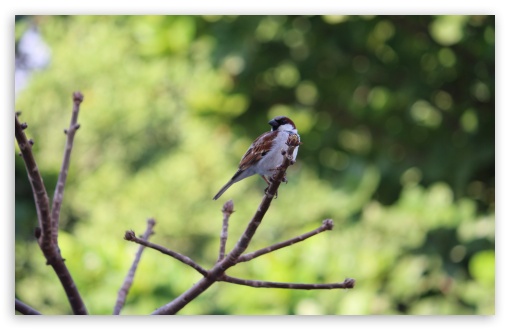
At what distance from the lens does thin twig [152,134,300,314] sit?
1232 mm

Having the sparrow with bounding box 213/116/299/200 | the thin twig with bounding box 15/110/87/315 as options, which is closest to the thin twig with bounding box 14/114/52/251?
the thin twig with bounding box 15/110/87/315

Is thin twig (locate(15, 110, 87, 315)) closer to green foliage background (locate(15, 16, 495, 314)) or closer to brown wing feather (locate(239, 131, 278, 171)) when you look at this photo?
brown wing feather (locate(239, 131, 278, 171))

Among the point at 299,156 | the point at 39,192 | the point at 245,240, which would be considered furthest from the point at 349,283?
the point at 299,156

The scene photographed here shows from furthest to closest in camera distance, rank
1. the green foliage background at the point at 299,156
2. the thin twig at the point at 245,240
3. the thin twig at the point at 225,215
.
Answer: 1. the green foliage background at the point at 299,156
2. the thin twig at the point at 225,215
3. the thin twig at the point at 245,240

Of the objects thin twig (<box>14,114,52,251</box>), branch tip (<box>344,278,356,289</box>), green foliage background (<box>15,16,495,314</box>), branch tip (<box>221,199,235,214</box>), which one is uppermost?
green foliage background (<box>15,16,495,314</box>)

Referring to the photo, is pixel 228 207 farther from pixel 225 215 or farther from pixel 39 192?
pixel 39 192

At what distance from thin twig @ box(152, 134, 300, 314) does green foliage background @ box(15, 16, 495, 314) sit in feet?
4.66

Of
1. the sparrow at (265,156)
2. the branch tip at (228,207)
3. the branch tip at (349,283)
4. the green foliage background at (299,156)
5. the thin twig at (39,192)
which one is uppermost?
the green foliage background at (299,156)

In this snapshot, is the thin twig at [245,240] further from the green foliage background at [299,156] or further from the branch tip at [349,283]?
the green foliage background at [299,156]

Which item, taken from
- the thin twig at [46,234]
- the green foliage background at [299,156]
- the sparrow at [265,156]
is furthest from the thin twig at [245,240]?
the green foliage background at [299,156]

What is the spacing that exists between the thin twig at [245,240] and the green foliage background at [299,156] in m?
1.42

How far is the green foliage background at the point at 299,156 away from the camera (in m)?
3.01

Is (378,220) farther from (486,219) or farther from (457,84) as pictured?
(457,84)

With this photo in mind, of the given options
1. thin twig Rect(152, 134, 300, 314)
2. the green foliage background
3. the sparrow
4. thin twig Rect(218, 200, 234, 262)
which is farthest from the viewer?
the green foliage background
